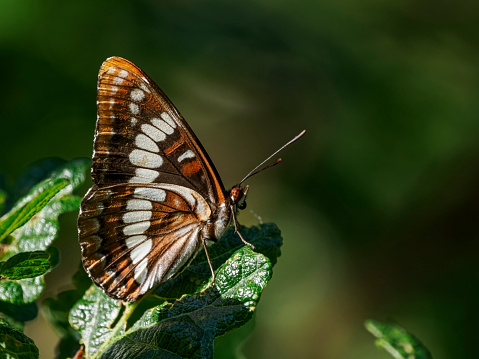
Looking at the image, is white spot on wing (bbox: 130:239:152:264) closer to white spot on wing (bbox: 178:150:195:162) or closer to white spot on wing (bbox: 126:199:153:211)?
white spot on wing (bbox: 126:199:153:211)

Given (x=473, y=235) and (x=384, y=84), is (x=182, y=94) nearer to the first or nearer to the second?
(x=384, y=84)

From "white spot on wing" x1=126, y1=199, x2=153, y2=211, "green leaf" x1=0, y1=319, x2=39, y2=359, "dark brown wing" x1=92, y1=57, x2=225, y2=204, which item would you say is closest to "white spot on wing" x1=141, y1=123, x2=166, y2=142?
"dark brown wing" x1=92, y1=57, x2=225, y2=204

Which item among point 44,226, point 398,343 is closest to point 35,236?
point 44,226

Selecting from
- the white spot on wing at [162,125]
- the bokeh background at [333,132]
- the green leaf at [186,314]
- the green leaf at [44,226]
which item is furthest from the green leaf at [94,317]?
the bokeh background at [333,132]

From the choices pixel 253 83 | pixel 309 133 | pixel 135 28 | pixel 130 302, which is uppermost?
pixel 135 28

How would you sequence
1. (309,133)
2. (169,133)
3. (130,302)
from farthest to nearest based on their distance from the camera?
(309,133) → (169,133) → (130,302)

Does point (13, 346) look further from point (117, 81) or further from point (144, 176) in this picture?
point (117, 81)

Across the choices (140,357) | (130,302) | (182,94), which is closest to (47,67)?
(182,94)
